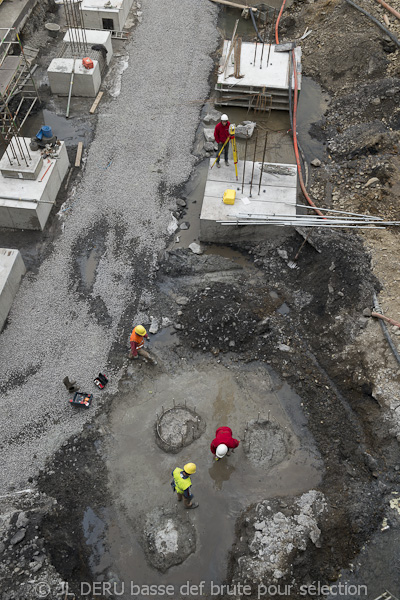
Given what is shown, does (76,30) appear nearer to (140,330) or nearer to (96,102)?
(96,102)

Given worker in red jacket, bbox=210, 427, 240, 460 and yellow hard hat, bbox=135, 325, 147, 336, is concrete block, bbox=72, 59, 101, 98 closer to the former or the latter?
yellow hard hat, bbox=135, 325, 147, 336

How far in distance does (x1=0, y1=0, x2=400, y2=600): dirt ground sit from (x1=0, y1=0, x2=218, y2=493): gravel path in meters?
0.54

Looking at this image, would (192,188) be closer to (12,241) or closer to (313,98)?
(12,241)

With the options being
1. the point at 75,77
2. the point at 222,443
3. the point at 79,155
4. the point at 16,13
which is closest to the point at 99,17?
the point at 16,13

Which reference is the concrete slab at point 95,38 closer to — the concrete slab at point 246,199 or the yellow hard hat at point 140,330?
the concrete slab at point 246,199

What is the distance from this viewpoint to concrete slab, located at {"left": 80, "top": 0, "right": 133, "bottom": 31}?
65.1ft

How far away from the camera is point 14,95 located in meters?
15.9

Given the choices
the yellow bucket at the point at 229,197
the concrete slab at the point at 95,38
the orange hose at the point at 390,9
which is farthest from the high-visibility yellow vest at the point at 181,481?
the orange hose at the point at 390,9

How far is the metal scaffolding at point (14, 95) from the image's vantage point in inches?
535

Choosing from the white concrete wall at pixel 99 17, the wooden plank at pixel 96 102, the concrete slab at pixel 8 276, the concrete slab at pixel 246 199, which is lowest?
the concrete slab at pixel 8 276

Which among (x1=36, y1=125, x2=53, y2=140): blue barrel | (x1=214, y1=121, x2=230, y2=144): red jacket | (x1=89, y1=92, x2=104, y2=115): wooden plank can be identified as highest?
(x1=214, y1=121, x2=230, y2=144): red jacket

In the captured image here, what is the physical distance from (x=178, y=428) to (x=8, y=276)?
569 cm

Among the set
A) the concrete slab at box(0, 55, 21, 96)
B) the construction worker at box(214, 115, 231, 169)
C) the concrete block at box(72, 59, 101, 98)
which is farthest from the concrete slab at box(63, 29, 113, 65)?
the construction worker at box(214, 115, 231, 169)

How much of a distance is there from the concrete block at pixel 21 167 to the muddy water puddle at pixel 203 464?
697cm
